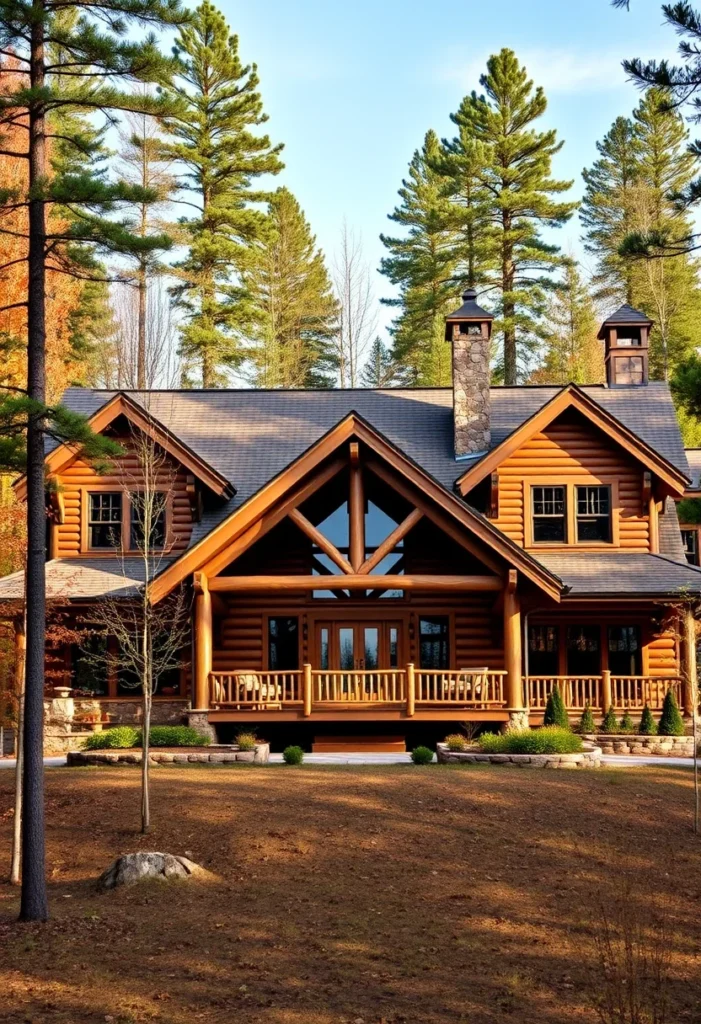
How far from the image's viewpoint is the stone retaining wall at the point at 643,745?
21.7 meters

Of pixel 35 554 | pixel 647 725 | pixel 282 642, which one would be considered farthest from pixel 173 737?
pixel 647 725

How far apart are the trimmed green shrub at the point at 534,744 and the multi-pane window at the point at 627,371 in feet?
39.1

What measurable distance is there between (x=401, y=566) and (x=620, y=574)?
4.56 meters

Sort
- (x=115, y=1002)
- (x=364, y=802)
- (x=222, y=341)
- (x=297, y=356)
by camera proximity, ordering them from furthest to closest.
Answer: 1. (x=297, y=356)
2. (x=222, y=341)
3. (x=364, y=802)
4. (x=115, y=1002)

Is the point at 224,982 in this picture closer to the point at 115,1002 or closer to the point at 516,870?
the point at 115,1002

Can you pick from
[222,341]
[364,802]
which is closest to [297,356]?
[222,341]

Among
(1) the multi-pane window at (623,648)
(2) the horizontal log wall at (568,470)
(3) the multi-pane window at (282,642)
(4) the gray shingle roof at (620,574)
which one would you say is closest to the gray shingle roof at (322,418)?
(2) the horizontal log wall at (568,470)

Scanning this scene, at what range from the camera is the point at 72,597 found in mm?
22094

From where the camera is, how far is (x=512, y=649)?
70.7 ft

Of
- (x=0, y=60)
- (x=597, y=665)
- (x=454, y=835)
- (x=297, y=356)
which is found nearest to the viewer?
(x=454, y=835)

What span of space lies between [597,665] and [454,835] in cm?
1107

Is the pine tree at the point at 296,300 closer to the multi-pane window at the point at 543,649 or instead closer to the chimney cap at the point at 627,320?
the chimney cap at the point at 627,320

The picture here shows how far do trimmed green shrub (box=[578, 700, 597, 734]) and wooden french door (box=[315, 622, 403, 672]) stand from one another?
3930mm

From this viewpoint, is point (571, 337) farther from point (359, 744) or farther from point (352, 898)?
point (352, 898)
